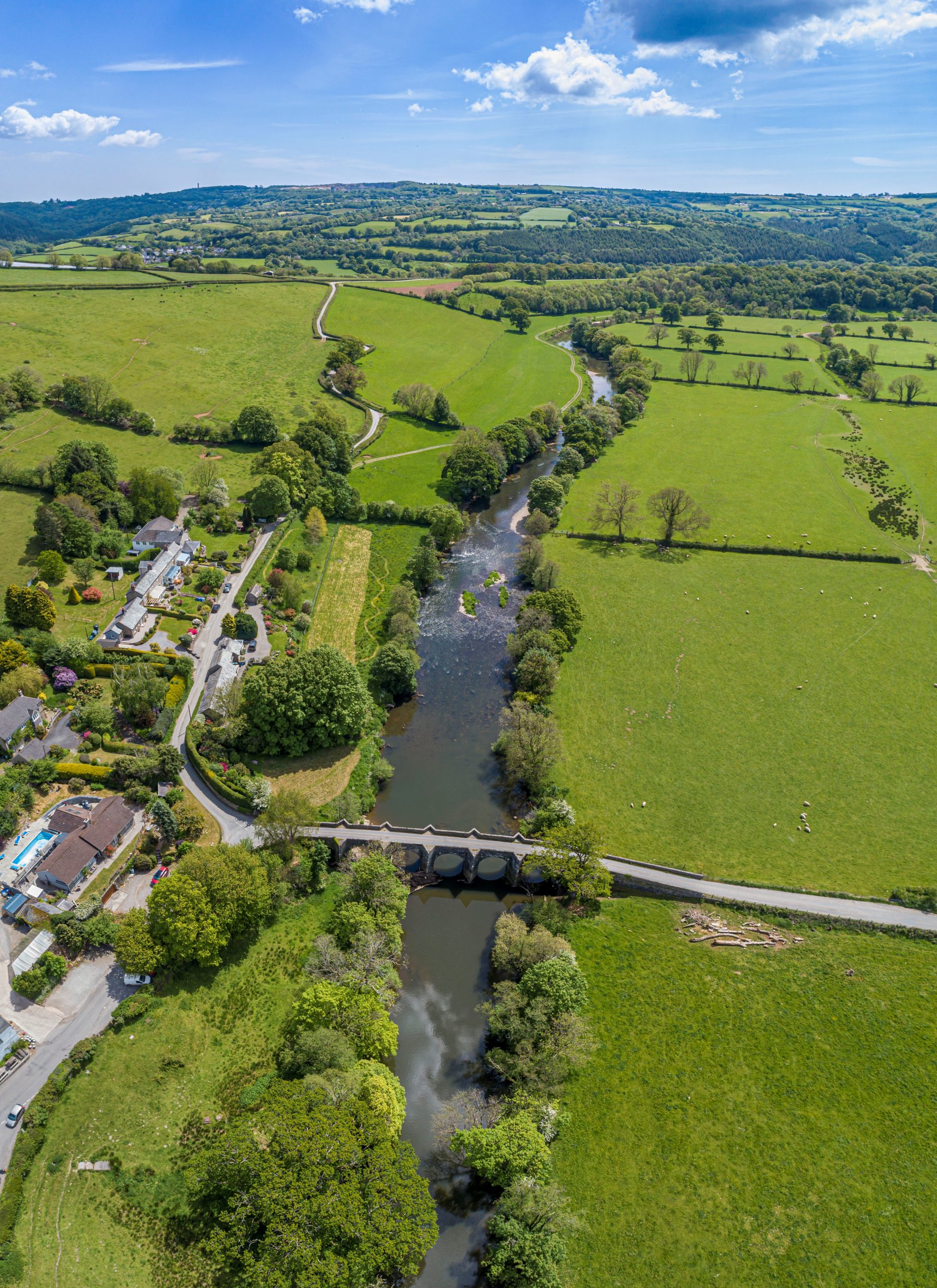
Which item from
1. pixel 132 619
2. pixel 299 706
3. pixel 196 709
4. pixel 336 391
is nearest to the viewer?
pixel 299 706

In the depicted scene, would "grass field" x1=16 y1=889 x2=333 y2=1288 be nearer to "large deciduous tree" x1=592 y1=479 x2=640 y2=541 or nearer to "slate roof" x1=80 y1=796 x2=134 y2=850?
"slate roof" x1=80 y1=796 x2=134 y2=850

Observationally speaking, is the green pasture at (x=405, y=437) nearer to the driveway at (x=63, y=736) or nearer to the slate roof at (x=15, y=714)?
the driveway at (x=63, y=736)

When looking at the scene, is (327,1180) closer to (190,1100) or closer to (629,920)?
(190,1100)

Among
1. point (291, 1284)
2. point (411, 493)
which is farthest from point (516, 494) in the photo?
point (291, 1284)

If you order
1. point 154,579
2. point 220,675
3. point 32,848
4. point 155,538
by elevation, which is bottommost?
point 32,848

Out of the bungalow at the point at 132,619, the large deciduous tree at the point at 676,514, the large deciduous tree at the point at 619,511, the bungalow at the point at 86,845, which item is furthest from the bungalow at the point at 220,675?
the large deciduous tree at the point at 676,514

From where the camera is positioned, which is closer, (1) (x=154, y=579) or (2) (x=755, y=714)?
(2) (x=755, y=714)

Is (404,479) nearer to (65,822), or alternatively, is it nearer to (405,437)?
(405,437)

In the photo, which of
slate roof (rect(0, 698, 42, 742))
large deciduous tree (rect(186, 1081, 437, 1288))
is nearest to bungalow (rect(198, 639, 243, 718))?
slate roof (rect(0, 698, 42, 742))

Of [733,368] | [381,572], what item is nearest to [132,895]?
[381,572]
